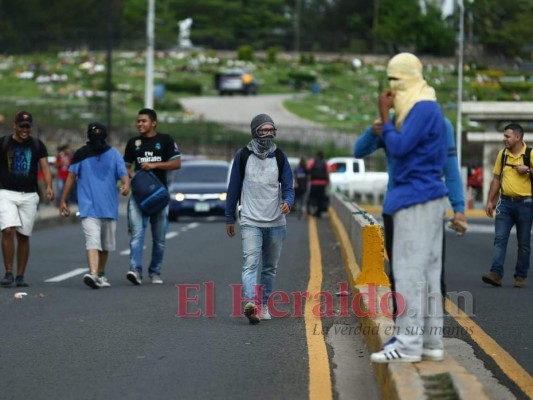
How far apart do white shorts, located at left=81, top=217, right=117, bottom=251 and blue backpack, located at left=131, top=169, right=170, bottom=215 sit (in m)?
0.40

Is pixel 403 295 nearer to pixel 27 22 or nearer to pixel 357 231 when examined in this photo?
pixel 357 231

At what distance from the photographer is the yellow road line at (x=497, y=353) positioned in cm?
900

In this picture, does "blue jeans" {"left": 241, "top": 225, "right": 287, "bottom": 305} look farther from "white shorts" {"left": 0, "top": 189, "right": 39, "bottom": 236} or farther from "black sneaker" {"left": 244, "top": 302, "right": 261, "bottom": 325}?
"white shorts" {"left": 0, "top": 189, "right": 39, "bottom": 236}

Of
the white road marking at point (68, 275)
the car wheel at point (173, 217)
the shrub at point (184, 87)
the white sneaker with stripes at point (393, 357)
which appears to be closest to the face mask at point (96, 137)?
the white road marking at point (68, 275)

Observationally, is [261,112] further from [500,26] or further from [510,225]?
[510,225]

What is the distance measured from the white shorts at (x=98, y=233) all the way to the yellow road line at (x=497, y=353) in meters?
4.01

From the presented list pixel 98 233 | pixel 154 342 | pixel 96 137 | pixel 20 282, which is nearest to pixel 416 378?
pixel 154 342

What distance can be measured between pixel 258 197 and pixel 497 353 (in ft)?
8.50

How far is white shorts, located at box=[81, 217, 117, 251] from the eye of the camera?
49.6ft

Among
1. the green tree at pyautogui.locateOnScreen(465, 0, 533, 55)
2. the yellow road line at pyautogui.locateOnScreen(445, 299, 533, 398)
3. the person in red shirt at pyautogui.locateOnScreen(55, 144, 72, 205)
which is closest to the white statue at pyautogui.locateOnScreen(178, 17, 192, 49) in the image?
the green tree at pyautogui.locateOnScreen(465, 0, 533, 55)

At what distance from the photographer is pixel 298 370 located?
9453 millimetres

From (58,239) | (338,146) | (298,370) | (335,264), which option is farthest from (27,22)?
(298,370)

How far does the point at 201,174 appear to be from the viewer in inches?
1347

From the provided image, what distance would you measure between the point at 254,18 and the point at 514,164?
129 meters
